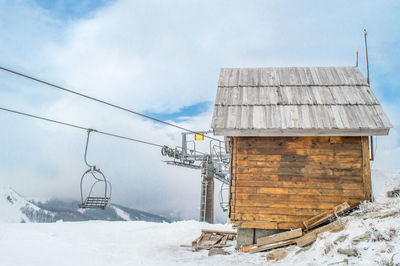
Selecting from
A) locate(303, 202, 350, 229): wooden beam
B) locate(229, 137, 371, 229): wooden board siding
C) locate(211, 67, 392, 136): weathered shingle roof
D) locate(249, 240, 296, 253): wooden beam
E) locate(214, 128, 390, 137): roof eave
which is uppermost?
locate(211, 67, 392, 136): weathered shingle roof

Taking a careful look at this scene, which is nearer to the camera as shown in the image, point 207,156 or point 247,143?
point 247,143

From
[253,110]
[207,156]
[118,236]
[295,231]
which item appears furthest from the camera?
[207,156]

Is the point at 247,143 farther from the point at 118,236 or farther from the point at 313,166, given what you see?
the point at 118,236

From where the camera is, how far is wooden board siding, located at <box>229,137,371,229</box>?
981 centimetres

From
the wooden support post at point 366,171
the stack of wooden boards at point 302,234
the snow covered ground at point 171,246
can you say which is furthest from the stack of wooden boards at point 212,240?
the wooden support post at point 366,171

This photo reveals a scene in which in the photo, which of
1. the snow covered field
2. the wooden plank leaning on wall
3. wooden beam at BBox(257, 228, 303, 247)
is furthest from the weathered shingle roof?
the snow covered field

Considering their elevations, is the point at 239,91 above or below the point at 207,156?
above

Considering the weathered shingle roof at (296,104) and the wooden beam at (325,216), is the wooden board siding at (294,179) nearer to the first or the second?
the wooden beam at (325,216)

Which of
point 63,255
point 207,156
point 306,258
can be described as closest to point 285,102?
point 306,258

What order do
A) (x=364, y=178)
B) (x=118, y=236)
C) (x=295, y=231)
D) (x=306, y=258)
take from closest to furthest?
(x=306, y=258)
(x=295, y=231)
(x=364, y=178)
(x=118, y=236)

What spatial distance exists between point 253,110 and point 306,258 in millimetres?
5070

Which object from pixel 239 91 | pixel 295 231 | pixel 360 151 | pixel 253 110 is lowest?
pixel 295 231

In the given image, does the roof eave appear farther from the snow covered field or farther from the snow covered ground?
the snow covered field

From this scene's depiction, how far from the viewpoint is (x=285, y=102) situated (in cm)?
1098
